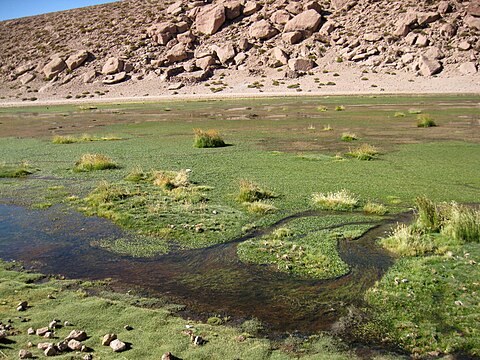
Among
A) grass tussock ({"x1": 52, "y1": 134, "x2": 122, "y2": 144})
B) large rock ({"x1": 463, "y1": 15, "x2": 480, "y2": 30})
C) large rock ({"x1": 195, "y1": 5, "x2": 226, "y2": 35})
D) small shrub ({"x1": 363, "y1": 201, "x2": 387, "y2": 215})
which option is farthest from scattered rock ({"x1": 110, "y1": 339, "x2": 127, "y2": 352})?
large rock ({"x1": 195, "y1": 5, "x2": 226, "y2": 35})

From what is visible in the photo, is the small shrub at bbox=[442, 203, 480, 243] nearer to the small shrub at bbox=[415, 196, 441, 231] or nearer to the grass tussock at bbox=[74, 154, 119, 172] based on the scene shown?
the small shrub at bbox=[415, 196, 441, 231]

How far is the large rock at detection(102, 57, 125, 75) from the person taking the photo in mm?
76562

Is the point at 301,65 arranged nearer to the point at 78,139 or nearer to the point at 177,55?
the point at 177,55

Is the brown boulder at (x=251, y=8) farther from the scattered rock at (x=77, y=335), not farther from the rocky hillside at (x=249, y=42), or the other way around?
the scattered rock at (x=77, y=335)

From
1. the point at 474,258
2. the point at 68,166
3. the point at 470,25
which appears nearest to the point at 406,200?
the point at 474,258

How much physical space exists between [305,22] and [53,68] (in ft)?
139

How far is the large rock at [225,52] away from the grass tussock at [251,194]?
65578 mm

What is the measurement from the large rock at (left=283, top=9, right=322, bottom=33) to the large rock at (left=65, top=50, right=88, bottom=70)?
34.2 metres

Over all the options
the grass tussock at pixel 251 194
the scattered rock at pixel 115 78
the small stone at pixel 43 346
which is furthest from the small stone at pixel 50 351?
the scattered rock at pixel 115 78

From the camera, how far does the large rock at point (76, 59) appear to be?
264 ft

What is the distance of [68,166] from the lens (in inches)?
740

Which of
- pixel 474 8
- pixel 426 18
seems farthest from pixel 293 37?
pixel 474 8

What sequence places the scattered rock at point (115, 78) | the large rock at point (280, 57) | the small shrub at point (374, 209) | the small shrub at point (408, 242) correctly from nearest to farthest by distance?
the small shrub at point (408, 242)
the small shrub at point (374, 209)
the large rock at point (280, 57)
the scattered rock at point (115, 78)

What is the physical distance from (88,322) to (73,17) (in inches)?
4266
